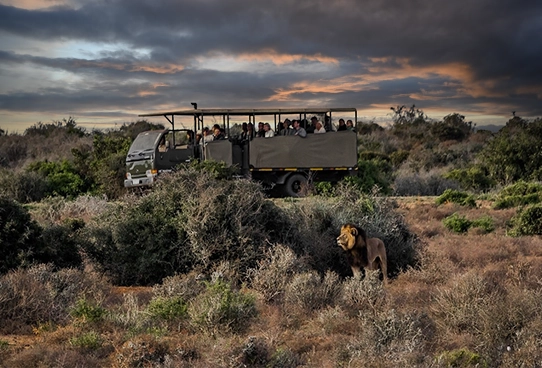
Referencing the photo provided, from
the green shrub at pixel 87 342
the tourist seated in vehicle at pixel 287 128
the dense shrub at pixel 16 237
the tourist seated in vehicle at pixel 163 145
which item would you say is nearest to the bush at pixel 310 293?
the green shrub at pixel 87 342

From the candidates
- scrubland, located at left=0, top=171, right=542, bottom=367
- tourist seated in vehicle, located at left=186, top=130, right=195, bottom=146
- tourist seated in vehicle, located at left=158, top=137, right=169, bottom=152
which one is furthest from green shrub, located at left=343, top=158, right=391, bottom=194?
scrubland, located at left=0, top=171, right=542, bottom=367

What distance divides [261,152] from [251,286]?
15.1 meters

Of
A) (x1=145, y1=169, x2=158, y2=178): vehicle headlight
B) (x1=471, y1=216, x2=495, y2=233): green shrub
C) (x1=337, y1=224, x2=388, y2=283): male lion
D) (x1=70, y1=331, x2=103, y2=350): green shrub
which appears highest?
(x1=145, y1=169, x2=158, y2=178): vehicle headlight

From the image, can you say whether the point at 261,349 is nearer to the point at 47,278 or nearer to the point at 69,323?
the point at 69,323

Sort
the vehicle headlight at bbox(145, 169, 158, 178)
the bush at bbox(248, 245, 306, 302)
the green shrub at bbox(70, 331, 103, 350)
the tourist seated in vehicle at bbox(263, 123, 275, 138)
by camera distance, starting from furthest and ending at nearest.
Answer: the tourist seated in vehicle at bbox(263, 123, 275, 138) → the vehicle headlight at bbox(145, 169, 158, 178) → the bush at bbox(248, 245, 306, 302) → the green shrub at bbox(70, 331, 103, 350)

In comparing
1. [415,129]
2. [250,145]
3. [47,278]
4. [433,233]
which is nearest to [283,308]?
[47,278]

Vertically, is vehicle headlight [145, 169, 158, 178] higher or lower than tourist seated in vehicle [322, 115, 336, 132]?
lower

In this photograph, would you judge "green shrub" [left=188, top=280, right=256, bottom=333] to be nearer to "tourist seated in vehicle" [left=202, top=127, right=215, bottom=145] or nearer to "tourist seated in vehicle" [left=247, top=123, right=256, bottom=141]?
"tourist seated in vehicle" [left=202, top=127, right=215, bottom=145]

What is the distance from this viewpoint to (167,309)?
297 inches

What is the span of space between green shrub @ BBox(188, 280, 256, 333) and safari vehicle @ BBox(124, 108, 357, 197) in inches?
609

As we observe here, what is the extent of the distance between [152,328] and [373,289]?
264 cm

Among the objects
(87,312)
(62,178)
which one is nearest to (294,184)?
(62,178)

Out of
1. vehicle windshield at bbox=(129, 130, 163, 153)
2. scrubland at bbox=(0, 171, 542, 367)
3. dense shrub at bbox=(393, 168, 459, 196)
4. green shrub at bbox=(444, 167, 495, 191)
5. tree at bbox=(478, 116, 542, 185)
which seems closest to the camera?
scrubland at bbox=(0, 171, 542, 367)

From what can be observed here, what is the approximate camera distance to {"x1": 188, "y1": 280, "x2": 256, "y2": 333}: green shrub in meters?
7.06
